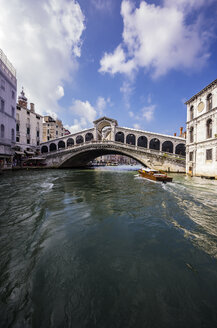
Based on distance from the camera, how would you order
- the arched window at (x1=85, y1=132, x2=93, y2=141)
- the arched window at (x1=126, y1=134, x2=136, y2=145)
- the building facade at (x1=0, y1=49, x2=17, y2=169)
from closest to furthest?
the building facade at (x1=0, y1=49, x2=17, y2=169) < the arched window at (x1=126, y1=134, x2=136, y2=145) < the arched window at (x1=85, y1=132, x2=93, y2=141)

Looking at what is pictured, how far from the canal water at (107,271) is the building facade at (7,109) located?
20479 mm

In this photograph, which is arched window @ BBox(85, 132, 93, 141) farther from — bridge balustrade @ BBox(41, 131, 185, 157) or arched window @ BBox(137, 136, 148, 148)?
arched window @ BBox(137, 136, 148, 148)

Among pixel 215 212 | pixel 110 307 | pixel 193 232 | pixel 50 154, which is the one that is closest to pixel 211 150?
pixel 215 212

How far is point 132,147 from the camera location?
24844 millimetres

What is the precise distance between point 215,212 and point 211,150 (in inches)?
490

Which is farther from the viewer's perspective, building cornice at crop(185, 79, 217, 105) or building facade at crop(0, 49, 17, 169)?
building facade at crop(0, 49, 17, 169)

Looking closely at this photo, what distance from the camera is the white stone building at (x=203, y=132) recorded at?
14477 mm

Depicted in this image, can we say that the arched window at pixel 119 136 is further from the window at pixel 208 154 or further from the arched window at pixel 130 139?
the window at pixel 208 154

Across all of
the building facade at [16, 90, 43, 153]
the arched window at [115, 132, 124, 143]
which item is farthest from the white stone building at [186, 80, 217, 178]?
the building facade at [16, 90, 43, 153]

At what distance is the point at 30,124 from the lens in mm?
33250

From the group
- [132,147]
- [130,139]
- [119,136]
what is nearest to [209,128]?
[132,147]

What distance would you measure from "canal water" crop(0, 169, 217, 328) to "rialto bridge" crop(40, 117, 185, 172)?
1834 cm

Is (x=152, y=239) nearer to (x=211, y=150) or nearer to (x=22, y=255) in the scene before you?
(x=22, y=255)

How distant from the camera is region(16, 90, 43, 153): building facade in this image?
30.7 meters
